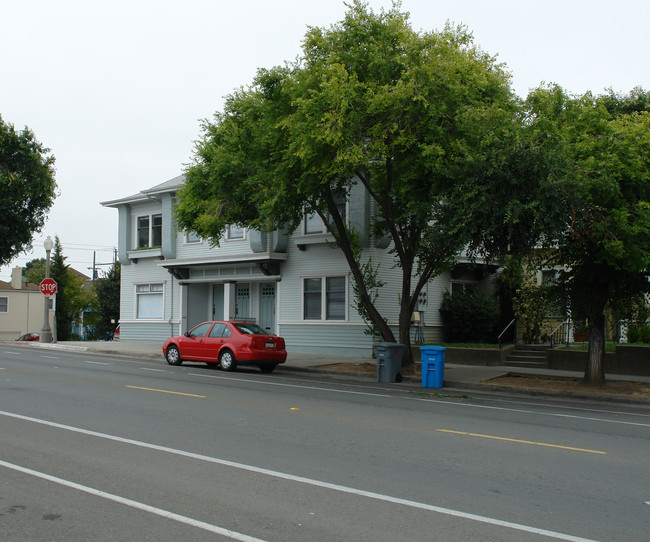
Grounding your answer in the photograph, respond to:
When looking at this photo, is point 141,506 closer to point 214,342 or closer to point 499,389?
point 499,389

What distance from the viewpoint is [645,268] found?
15.4 metres

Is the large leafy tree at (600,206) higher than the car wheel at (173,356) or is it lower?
higher

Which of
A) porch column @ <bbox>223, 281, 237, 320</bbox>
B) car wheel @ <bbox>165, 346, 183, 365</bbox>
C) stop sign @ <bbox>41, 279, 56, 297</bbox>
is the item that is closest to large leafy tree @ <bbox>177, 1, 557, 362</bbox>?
car wheel @ <bbox>165, 346, 183, 365</bbox>

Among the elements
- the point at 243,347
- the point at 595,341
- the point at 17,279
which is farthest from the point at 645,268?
the point at 17,279

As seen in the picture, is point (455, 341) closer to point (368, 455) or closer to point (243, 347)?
point (243, 347)

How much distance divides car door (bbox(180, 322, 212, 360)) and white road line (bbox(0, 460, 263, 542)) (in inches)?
544

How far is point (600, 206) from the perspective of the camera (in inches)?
605

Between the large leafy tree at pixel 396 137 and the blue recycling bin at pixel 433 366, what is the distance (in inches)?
104

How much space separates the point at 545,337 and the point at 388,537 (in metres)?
22.6

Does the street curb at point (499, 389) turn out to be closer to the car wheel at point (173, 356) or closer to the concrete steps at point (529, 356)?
the concrete steps at point (529, 356)

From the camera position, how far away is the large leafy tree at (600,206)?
1459 cm

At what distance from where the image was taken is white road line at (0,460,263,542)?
16.8ft

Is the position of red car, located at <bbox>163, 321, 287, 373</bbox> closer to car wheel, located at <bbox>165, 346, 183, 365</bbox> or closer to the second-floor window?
car wheel, located at <bbox>165, 346, 183, 365</bbox>

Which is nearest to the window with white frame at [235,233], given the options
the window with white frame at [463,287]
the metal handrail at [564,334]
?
the window with white frame at [463,287]
